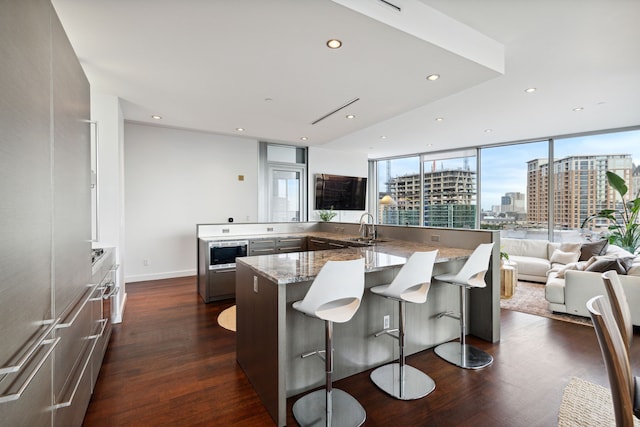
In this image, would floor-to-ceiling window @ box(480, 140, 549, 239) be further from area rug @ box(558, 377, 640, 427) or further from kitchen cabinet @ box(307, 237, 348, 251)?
area rug @ box(558, 377, 640, 427)

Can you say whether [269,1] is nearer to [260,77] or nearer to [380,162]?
[260,77]

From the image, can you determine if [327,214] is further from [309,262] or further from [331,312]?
[331,312]

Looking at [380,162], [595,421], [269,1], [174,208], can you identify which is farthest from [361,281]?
[380,162]

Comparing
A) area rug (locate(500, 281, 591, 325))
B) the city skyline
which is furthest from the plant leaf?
area rug (locate(500, 281, 591, 325))

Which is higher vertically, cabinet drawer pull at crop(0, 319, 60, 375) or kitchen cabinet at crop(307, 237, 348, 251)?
cabinet drawer pull at crop(0, 319, 60, 375)

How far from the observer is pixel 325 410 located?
1886mm

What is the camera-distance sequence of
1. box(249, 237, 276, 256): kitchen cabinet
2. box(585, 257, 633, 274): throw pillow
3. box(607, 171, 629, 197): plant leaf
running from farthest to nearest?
1. box(607, 171, 629, 197): plant leaf
2. box(249, 237, 276, 256): kitchen cabinet
3. box(585, 257, 633, 274): throw pillow

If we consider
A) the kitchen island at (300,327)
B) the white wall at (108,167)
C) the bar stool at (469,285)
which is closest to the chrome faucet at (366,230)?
the kitchen island at (300,327)

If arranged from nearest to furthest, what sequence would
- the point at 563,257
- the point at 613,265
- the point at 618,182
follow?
the point at 613,265
the point at 618,182
the point at 563,257

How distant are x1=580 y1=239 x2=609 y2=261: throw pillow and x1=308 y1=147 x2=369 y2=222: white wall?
484cm

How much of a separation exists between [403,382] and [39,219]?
2.35m

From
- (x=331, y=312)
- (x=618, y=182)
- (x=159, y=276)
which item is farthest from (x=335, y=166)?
(x=331, y=312)

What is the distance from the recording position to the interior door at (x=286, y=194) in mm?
6699

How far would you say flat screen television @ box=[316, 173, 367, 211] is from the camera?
24.2ft
